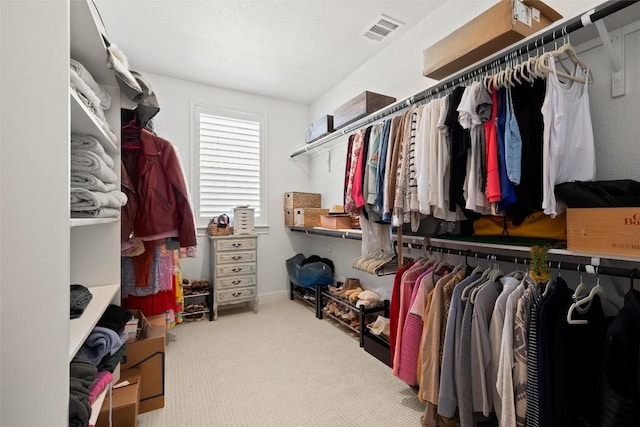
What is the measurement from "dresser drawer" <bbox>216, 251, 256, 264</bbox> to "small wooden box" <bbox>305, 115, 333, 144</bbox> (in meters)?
1.56

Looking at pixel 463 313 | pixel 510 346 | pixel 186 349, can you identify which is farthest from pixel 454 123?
pixel 186 349

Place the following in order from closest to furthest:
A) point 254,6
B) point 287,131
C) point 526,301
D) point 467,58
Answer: point 526,301
point 467,58
point 254,6
point 287,131

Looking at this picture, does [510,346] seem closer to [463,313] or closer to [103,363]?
[463,313]

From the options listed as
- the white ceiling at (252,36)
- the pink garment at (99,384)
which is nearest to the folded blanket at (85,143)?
the pink garment at (99,384)

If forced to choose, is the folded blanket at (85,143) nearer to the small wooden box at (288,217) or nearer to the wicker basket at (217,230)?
the wicker basket at (217,230)

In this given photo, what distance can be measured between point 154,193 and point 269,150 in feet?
7.54

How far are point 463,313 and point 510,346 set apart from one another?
240 mm

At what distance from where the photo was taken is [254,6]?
7.37 ft

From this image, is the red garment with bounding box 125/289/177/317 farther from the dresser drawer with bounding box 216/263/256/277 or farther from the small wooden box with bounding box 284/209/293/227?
the small wooden box with bounding box 284/209/293/227

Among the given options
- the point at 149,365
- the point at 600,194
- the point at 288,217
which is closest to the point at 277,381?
the point at 149,365

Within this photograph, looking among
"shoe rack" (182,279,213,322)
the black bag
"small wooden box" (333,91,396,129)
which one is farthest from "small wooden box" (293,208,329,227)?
the black bag

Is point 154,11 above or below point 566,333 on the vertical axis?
above

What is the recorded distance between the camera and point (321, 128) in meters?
3.38

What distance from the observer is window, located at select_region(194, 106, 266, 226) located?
12.0ft
